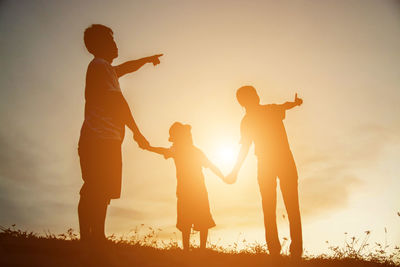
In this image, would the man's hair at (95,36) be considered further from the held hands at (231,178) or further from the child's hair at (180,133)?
the child's hair at (180,133)

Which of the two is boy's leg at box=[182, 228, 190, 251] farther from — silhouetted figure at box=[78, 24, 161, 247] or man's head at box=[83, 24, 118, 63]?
man's head at box=[83, 24, 118, 63]

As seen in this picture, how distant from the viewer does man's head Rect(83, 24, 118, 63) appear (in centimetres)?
432

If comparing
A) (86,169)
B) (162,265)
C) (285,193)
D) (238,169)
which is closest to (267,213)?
(285,193)

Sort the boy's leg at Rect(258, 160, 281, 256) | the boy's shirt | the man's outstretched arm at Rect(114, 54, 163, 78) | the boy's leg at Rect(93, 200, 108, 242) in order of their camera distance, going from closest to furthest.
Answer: the boy's leg at Rect(93, 200, 108, 242), the boy's shirt, the man's outstretched arm at Rect(114, 54, 163, 78), the boy's leg at Rect(258, 160, 281, 256)

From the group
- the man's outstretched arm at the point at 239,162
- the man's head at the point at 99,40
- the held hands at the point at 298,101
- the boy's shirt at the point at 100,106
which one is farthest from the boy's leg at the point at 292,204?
the man's head at the point at 99,40

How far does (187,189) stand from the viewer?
7570 millimetres

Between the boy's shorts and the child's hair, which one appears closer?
the boy's shorts

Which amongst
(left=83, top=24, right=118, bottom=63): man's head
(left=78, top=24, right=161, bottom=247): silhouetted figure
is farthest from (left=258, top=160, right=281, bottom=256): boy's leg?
(left=83, top=24, right=118, bottom=63): man's head

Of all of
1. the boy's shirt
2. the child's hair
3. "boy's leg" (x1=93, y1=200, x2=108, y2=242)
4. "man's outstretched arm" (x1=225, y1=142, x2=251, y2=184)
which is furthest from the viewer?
the child's hair

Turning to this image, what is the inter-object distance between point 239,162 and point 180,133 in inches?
78.7

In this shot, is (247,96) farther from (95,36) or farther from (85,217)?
(85,217)

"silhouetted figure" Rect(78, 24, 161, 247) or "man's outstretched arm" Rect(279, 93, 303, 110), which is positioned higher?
"man's outstretched arm" Rect(279, 93, 303, 110)

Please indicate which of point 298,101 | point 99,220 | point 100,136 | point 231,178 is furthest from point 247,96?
point 99,220

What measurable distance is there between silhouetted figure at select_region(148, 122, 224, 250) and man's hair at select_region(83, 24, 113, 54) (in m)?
3.39
